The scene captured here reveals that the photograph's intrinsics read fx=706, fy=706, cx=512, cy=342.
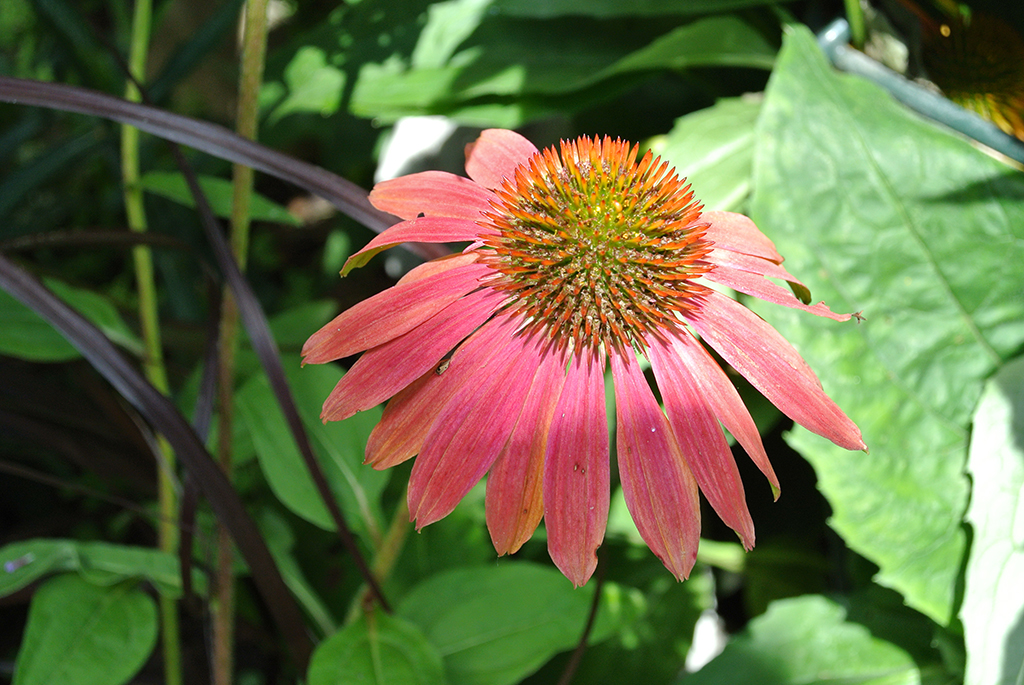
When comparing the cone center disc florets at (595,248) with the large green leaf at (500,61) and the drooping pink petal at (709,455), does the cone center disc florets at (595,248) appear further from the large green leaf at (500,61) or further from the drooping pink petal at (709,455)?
the large green leaf at (500,61)

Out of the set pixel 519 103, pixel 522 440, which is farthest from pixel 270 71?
pixel 522 440

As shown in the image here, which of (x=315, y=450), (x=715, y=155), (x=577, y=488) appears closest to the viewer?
(x=577, y=488)

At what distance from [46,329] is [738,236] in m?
0.59

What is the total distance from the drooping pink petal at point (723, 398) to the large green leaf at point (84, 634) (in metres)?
0.45

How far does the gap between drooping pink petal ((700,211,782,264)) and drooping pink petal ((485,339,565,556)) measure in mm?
138

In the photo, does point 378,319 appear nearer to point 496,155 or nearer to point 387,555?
point 496,155

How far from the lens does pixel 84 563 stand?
0.53 m

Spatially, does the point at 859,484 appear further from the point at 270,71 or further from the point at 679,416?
the point at 270,71

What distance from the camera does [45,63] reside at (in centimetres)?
94

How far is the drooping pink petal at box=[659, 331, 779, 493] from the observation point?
34cm

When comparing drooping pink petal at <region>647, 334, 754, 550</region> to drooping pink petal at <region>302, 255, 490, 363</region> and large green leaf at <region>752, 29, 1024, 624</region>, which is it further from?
large green leaf at <region>752, 29, 1024, 624</region>

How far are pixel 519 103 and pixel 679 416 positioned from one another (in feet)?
1.81

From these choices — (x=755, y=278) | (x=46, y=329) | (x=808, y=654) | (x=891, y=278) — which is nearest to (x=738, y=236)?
(x=755, y=278)

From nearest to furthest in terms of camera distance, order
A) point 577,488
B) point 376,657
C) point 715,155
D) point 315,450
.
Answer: point 577,488, point 376,657, point 315,450, point 715,155
